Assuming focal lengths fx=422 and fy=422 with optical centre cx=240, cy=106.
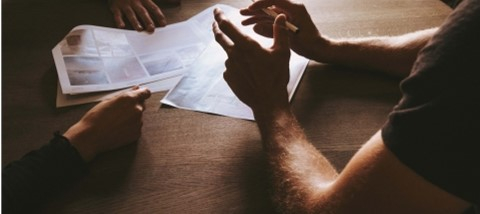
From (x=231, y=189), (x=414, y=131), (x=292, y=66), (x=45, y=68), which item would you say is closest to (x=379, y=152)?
(x=414, y=131)

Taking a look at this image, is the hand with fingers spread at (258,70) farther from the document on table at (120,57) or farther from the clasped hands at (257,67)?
the document on table at (120,57)

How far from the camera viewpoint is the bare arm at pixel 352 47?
918 millimetres

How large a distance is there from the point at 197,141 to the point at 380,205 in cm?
33

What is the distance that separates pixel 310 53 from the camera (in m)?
0.96

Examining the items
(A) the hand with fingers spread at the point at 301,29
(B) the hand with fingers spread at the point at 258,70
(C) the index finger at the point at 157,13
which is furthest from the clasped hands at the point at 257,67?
(C) the index finger at the point at 157,13

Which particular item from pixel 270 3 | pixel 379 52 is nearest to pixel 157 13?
pixel 270 3

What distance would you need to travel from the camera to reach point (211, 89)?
87 centimetres

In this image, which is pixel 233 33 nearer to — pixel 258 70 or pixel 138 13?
pixel 258 70

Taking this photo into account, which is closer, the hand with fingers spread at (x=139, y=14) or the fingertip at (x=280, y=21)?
the fingertip at (x=280, y=21)

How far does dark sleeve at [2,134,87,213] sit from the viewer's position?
63cm

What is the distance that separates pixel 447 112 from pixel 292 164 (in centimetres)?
27

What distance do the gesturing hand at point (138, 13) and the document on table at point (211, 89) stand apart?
20 centimetres

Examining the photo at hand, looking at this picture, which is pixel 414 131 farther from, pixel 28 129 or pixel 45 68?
pixel 45 68

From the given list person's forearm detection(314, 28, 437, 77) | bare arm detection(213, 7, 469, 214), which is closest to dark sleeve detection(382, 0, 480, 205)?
bare arm detection(213, 7, 469, 214)
